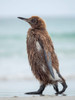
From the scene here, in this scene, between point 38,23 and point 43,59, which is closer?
point 43,59

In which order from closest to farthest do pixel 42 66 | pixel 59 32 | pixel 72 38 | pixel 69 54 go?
pixel 42 66
pixel 69 54
pixel 72 38
pixel 59 32

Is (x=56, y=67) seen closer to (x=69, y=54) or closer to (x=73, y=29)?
(x=69, y=54)

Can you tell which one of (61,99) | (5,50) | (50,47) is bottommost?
(5,50)

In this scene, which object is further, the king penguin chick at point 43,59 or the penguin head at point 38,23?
the penguin head at point 38,23

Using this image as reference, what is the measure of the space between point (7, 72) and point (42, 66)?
4.74 metres

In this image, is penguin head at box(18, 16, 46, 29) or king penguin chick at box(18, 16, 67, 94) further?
penguin head at box(18, 16, 46, 29)

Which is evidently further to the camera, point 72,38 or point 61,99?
point 72,38

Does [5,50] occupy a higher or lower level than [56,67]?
lower

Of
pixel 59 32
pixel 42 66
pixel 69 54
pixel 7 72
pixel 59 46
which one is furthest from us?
pixel 59 32

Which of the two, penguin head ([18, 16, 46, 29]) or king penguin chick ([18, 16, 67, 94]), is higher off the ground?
penguin head ([18, 16, 46, 29])

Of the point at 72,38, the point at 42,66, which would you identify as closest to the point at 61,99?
the point at 42,66

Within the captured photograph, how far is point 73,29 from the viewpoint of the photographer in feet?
52.1

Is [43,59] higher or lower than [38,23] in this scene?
lower

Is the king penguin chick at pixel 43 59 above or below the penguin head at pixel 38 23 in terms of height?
below
